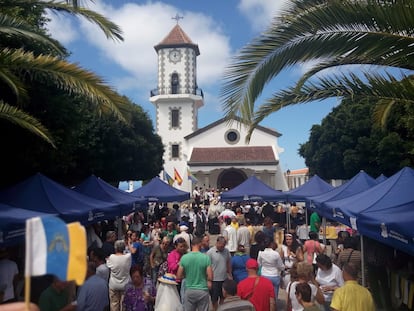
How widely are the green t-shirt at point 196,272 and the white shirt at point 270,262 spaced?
50.3 inches

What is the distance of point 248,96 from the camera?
575 cm

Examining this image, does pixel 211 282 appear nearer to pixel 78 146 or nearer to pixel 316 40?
pixel 316 40

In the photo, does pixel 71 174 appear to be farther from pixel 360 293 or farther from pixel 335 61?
pixel 360 293

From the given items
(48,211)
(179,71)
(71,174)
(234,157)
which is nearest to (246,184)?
(71,174)

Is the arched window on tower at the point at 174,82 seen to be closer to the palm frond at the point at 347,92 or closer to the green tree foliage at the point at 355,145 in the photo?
the green tree foliage at the point at 355,145

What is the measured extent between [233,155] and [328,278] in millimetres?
34377

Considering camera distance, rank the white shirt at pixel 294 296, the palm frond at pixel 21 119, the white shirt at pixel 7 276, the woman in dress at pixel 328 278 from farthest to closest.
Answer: the palm frond at pixel 21 119 < the white shirt at pixel 7 276 < the woman in dress at pixel 328 278 < the white shirt at pixel 294 296

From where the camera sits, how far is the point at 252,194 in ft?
57.0

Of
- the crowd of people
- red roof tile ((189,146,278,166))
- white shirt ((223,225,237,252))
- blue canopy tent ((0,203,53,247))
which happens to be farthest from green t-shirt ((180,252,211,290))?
red roof tile ((189,146,278,166))

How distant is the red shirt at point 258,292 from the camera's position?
216 inches

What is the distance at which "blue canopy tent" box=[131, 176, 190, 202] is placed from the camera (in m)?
17.8

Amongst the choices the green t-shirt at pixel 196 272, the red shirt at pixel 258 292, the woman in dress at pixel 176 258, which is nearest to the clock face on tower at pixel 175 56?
the woman in dress at pixel 176 258

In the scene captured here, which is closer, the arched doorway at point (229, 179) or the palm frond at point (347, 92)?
the palm frond at point (347, 92)

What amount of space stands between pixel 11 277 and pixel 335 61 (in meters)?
5.61
